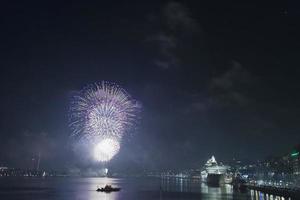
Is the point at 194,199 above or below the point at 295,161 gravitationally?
below

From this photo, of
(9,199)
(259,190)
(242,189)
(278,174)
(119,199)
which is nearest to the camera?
(9,199)

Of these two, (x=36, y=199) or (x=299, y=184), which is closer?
(x=36, y=199)

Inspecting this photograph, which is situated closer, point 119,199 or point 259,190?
point 119,199

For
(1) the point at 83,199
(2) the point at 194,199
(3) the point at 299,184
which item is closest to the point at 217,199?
(2) the point at 194,199

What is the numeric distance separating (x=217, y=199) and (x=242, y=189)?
1905 inches

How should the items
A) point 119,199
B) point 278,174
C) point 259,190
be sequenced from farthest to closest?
point 278,174 → point 259,190 → point 119,199

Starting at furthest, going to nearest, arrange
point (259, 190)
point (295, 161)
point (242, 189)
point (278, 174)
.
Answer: point (278, 174) < point (295, 161) < point (242, 189) < point (259, 190)

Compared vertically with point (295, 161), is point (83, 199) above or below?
below

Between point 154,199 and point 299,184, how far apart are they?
48.1 meters

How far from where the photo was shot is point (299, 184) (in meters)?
119

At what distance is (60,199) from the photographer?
110 metres

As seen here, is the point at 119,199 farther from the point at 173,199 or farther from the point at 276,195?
the point at 276,195

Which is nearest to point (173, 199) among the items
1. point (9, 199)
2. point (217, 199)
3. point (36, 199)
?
point (217, 199)

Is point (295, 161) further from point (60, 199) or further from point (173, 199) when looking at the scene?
point (60, 199)
